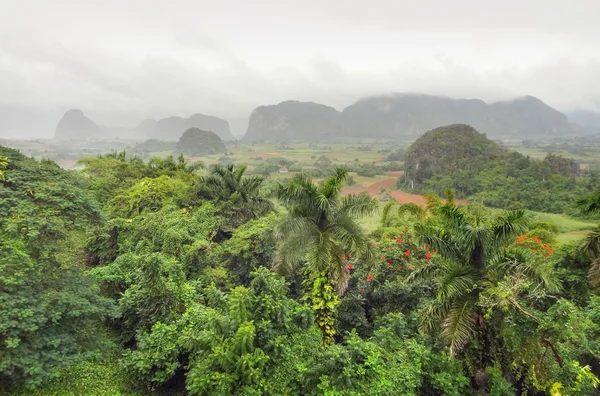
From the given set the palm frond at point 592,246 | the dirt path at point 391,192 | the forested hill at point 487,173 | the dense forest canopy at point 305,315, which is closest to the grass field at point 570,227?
the forested hill at point 487,173

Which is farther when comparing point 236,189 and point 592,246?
point 236,189

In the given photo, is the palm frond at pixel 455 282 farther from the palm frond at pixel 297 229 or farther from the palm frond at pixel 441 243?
the palm frond at pixel 297 229

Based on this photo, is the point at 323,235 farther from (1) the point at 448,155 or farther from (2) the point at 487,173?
(1) the point at 448,155

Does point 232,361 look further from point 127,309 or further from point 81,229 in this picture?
point 81,229

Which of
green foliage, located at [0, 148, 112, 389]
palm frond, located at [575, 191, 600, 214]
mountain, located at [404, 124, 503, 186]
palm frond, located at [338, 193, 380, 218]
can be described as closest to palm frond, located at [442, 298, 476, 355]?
palm frond, located at [338, 193, 380, 218]

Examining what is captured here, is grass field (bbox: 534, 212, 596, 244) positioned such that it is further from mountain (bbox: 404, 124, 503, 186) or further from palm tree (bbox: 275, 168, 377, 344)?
palm tree (bbox: 275, 168, 377, 344)

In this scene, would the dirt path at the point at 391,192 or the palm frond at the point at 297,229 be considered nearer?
the palm frond at the point at 297,229

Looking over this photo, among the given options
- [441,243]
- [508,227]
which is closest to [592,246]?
[508,227]
